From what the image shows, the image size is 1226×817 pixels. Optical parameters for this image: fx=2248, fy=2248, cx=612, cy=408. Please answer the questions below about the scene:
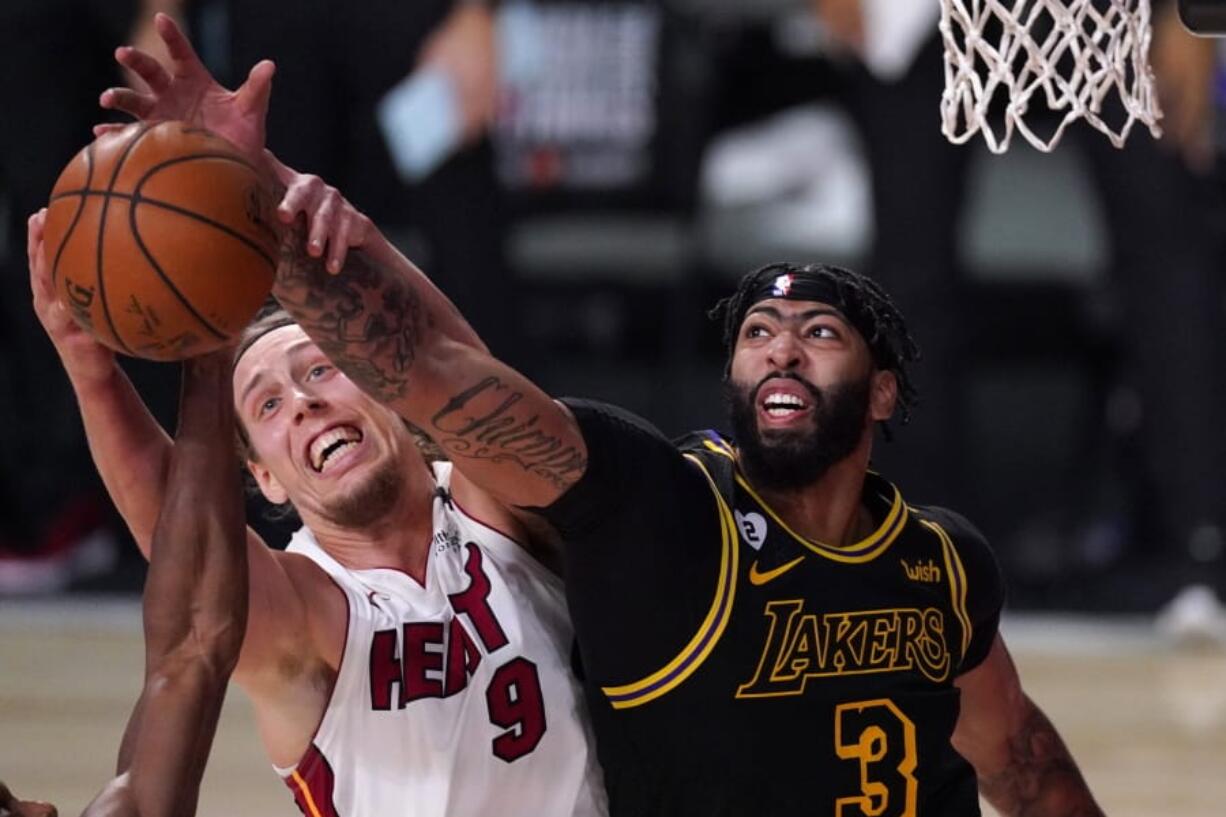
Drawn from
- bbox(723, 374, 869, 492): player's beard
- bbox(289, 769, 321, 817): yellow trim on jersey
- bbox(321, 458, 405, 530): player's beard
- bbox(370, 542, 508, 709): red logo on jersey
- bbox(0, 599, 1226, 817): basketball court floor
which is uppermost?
bbox(723, 374, 869, 492): player's beard

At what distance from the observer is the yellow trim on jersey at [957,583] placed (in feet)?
12.2

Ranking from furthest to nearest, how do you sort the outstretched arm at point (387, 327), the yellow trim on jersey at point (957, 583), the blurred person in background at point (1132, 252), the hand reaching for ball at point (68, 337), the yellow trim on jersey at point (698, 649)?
1. the blurred person in background at point (1132, 252)
2. the yellow trim on jersey at point (957, 583)
3. the yellow trim on jersey at point (698, 649)
4. the hand reaching for ball at point (68, 337)
5. the outstretched arm at point (387, 327)

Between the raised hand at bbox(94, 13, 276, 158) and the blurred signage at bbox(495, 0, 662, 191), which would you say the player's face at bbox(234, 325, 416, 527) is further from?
the blurred signage at bbox(495, 0, 662, 191)

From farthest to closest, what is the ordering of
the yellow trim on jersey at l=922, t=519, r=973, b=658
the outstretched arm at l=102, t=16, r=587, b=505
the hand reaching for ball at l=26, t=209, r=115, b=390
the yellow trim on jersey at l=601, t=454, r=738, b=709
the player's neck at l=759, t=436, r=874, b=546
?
the yellow trim on jersey at l=922, t=519, r=973, b=658 < the player's neck at l=759, t=436, r=874, b=546 < the yellow trim on jersey at l=601, t=454, r=738, b=709 < the hand reaching for ball at l=26, t=209, r=115, b=390 < the outstretched arm at l=102, t=16, r=587, b=505

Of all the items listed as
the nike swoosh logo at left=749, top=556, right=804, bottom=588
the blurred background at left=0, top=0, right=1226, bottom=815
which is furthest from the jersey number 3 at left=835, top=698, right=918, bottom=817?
the blurred background at left=0, top=0, right=1226, bottom=815

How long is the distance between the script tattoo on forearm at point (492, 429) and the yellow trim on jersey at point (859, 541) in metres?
0.52

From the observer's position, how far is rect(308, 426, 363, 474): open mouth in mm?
3609

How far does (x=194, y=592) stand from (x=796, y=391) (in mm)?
997

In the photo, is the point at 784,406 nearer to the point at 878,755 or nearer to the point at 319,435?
the point at 878,755

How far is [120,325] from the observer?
2910 millimetres

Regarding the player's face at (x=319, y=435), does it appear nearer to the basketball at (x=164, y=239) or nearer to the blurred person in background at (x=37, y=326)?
the basketball at (x=164, y=239)

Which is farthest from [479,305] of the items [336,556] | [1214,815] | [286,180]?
[286,180]

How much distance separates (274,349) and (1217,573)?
401cm


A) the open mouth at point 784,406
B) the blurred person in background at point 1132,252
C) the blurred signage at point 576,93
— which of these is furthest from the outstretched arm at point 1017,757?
the blurred signage at point 576,93
